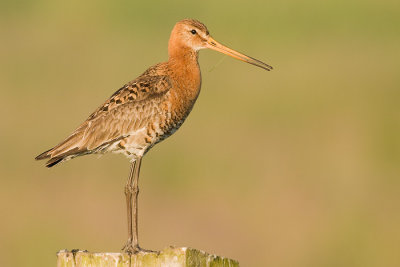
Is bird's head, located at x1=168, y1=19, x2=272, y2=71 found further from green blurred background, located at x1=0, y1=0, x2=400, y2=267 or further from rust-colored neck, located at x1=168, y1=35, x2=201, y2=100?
green blurred background, located at x1=0, y1=0, x2=400, y2=267

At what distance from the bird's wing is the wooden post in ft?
9.57

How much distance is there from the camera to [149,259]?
23.1ft

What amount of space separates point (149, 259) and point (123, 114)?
3347 millimetres

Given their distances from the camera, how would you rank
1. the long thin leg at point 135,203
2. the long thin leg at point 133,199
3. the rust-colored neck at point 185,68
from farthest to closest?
the rust-colored neck at point 185,68 → the long thin leg at point 133,199 → the long thin leg at point 135,203

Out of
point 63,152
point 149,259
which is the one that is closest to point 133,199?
point 63,152

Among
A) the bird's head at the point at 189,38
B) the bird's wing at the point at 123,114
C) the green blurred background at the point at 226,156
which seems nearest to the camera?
the bird's wing at the point at 123,114

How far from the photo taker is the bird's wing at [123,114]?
397 inches

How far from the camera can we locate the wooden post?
691cm

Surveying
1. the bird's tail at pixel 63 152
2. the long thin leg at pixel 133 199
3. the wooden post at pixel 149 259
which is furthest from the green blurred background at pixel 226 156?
the wooden post at pixel 149 259

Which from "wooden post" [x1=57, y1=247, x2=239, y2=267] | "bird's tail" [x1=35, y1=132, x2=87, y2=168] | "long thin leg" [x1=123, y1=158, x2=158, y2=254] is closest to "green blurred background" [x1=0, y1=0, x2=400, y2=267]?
"long thin leg" [x1=123, y1=158, x2=158, y2=254]

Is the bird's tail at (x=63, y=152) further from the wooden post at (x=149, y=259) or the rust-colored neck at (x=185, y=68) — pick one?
the wooden post at (x=149, y=259)

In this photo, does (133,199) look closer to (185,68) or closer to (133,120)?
(133,120)

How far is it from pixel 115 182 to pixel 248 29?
13.0 metres

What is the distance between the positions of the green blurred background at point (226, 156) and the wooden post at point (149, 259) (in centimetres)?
724
